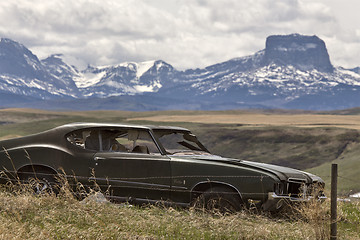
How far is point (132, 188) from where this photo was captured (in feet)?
26.2

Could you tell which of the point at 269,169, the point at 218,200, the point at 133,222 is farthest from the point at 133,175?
the point at 269,169

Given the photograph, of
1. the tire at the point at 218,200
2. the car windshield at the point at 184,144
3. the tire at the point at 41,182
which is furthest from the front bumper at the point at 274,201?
the tire at the point at 41,182

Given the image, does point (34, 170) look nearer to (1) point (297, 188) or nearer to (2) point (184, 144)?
(2) point (184, 144)

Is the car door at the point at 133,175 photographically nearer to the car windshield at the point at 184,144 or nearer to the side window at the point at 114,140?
the side window at the point at 114,140

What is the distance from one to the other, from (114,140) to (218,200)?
6.96 feet

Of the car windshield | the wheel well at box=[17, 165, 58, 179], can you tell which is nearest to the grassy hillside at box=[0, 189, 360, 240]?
the wheel well at box=[17, 165, 58, 179]

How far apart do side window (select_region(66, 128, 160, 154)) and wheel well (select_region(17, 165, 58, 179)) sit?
1.83ft

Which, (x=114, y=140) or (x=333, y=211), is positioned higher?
(x=114, y=140)

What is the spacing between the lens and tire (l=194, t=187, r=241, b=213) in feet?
24.7

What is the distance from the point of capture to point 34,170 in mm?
8461

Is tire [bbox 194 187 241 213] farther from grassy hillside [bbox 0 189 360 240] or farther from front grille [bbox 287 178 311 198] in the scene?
front grille [bbox 287 178 311 198]

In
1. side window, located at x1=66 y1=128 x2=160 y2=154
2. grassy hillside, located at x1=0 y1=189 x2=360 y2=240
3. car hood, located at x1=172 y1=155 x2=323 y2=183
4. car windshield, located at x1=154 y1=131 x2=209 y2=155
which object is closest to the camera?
grassy hillside, located at x1=0 y1=189 x2=360 y2=240

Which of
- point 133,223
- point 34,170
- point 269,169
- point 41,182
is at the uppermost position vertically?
point 269,169

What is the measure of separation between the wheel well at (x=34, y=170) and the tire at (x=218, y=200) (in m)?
2.43
